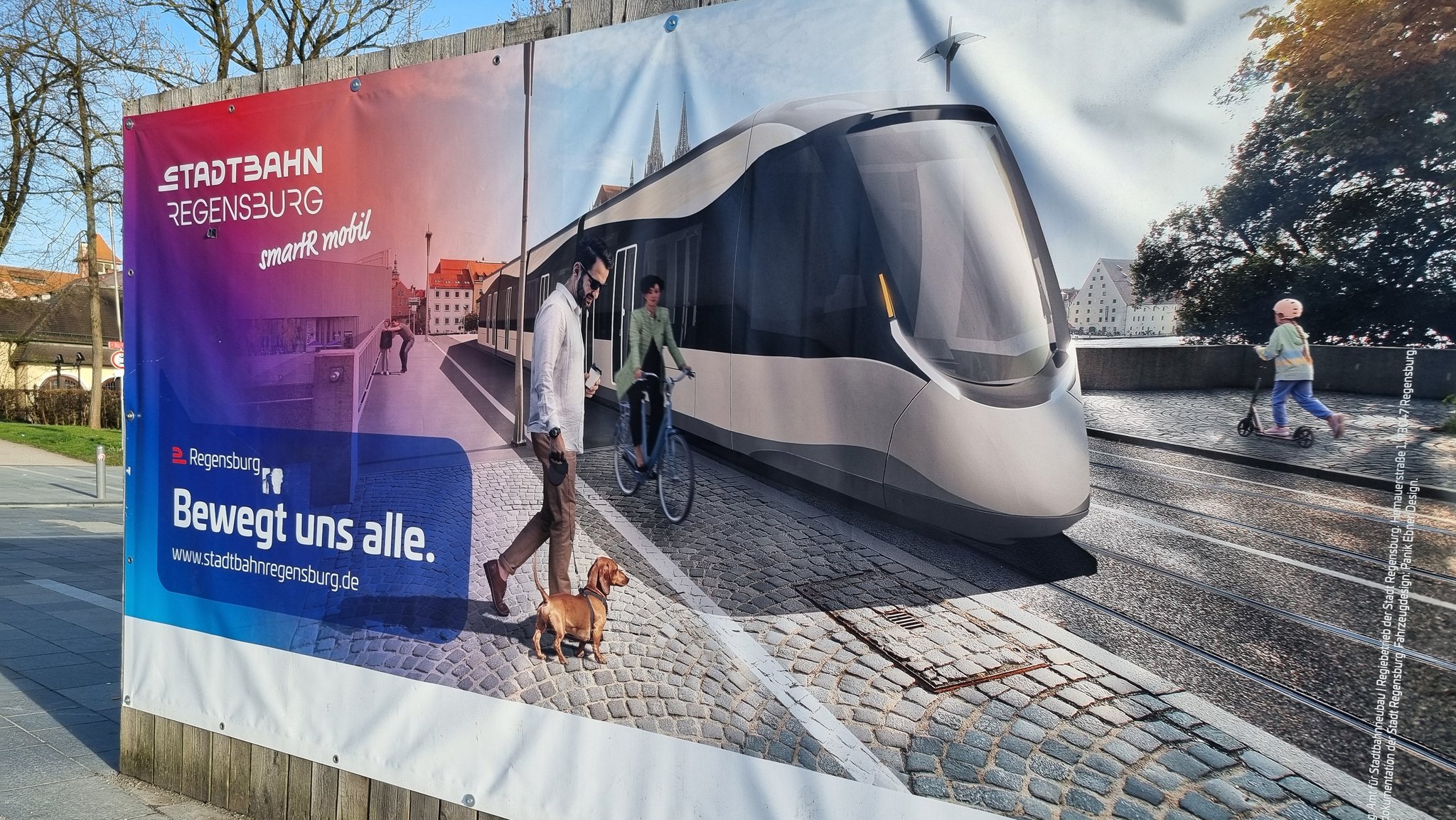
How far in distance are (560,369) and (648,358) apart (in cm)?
35

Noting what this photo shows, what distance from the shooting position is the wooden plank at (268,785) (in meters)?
3.51

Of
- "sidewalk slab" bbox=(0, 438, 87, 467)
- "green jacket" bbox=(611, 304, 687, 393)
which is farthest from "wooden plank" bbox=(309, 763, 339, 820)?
"sidewalk slab" bbox=(0, 438, 87, 467)

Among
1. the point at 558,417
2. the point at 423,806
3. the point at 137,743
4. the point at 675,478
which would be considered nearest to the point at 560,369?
the point at 558,417

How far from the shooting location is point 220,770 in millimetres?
3738

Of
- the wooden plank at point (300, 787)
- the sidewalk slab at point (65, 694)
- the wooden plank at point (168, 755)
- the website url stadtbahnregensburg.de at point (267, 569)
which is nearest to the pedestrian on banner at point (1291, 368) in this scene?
the website url stadtbahnregensburg.de at point (267, 569)

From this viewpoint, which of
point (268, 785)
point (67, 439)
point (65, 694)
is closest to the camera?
point (268, 785)

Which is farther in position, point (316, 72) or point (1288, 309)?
point (316, 72)

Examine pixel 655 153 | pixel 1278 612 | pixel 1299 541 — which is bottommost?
pixel 1278 612

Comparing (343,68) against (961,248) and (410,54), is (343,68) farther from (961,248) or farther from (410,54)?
(961,248)

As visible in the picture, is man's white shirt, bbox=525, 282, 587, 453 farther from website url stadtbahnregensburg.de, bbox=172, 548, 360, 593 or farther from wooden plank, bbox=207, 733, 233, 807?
wooden plank, bbox=207, 733, 233, 807

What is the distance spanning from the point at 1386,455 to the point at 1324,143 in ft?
1.99

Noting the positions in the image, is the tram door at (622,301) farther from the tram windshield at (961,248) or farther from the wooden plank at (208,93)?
the wooden plank at (208,93)

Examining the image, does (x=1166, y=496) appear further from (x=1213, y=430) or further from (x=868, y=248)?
(x=868, y=248)

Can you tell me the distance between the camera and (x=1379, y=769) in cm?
161
